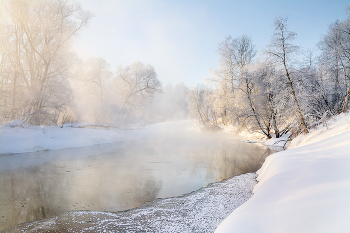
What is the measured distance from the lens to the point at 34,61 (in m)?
15.5

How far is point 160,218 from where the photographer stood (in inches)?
142

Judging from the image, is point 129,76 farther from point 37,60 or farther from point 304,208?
point 304,208

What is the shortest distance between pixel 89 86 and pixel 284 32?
67.2ft

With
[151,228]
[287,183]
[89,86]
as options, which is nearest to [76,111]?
[89,86]

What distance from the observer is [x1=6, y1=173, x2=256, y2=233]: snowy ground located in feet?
10.6

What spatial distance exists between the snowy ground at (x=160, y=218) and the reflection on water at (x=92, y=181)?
0.42 meters

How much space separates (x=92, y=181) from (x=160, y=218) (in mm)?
3455

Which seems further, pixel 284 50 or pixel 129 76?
pixel 129 76

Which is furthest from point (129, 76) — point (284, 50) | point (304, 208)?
point (304, 208)

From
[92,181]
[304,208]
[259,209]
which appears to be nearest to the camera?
[304,208]

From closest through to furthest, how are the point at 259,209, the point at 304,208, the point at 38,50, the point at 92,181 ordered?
the point at 304,208 → the point at 259,209 → the point at 92,181 → the point at 38,50

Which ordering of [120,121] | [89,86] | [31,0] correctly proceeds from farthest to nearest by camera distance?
[120,121] < [89,86] < [31,0]

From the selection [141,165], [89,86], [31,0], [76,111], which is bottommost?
[141,165]

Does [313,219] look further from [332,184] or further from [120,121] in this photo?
[120,121]
